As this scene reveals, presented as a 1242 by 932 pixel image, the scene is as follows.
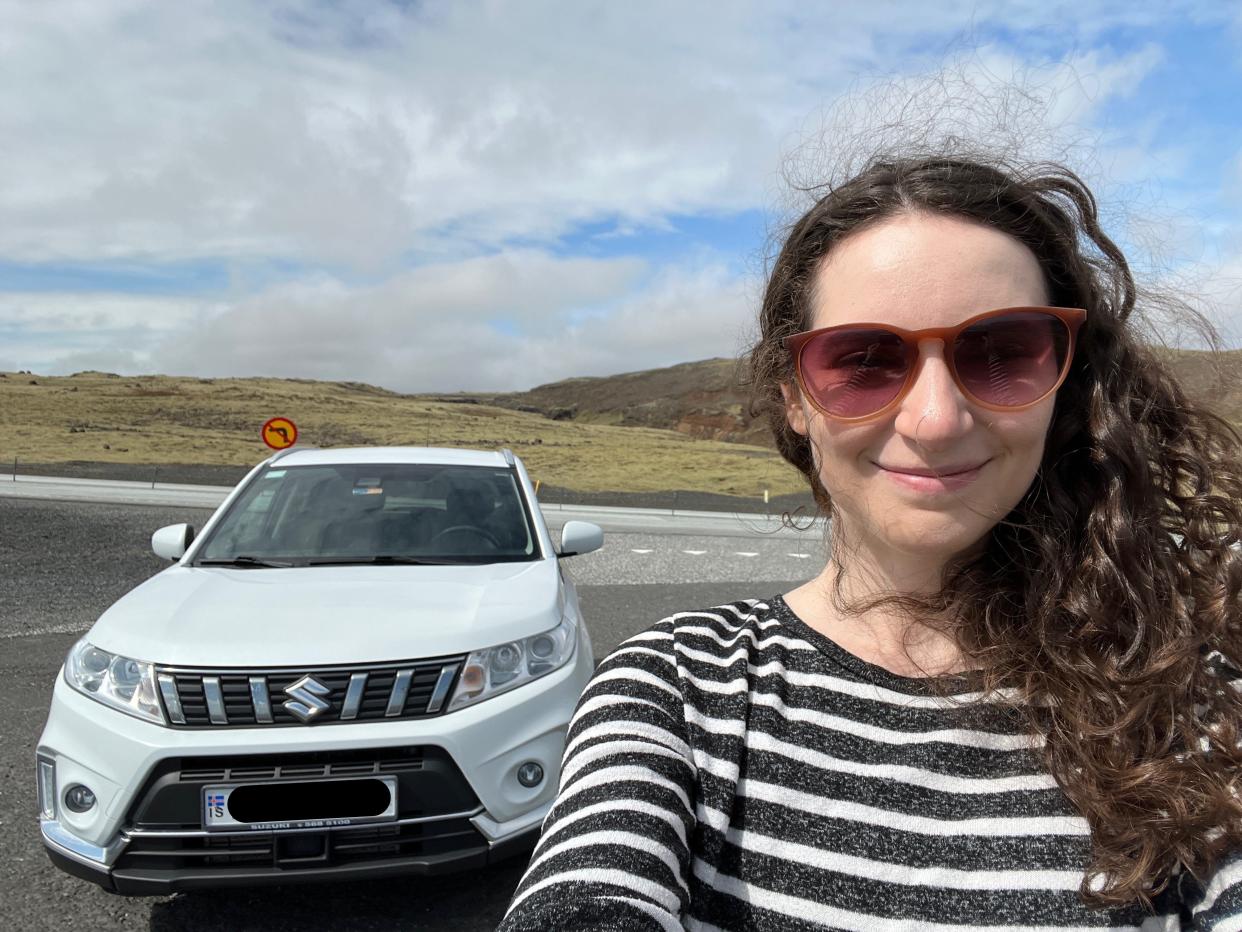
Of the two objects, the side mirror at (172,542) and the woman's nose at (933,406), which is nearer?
the woman's nose at (933,406)

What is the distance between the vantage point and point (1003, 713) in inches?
50.1

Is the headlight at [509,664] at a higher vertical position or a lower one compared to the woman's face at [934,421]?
lower

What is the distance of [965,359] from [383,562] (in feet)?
12.2

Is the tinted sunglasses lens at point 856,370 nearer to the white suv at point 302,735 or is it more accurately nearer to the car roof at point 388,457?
the white suv at point 302,735

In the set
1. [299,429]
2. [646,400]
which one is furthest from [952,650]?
[646,400]

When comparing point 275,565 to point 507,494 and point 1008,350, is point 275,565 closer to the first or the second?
point 507,494

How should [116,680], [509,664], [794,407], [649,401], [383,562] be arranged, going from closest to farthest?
[794,407]
[116,680]
[509,664]
[383,562]
[649,401]

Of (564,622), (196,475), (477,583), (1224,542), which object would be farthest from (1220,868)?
(196,475)

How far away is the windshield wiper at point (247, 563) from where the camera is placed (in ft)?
14.5

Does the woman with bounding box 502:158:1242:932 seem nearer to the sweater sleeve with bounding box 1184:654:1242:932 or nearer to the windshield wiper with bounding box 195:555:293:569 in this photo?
the sweater sleeve with bounding box 1184:654:1242:932

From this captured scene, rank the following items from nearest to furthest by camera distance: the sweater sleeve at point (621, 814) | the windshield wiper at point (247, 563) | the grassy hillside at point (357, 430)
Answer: the sweater sleeve at point (621, 814)
the windshield wiper at point (247, 563)
the grassy hillside at point (357, 430)

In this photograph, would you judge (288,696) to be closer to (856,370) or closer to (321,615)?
(321,615)

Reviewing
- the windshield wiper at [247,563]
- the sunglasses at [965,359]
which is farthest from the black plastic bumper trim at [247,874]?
the sunglasses at [965,359]

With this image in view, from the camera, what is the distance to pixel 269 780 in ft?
10.0
